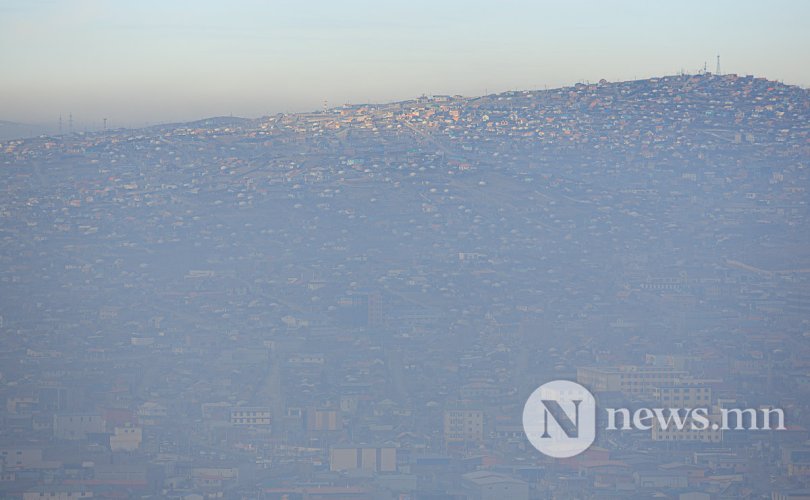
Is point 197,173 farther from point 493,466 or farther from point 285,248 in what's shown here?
point 493,466

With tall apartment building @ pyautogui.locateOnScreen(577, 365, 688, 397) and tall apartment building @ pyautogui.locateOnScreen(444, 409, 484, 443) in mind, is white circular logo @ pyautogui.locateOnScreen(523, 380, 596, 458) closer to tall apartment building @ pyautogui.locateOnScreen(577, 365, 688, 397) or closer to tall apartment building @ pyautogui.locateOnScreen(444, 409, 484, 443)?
tall apartment building @ pyautogui.locateOnScreen(577, 365, 688, 397)

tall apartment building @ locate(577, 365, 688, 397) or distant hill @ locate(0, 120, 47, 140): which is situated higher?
distant hill @ locate(0, 120, 47, 140)

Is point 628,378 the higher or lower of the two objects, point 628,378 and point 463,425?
the higher

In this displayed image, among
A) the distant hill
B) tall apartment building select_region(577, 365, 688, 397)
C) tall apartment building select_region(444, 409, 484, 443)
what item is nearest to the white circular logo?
tall apartment building select_region(577, 365, 688, 397)

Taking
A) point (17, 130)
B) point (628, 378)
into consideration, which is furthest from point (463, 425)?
point (17, 130)

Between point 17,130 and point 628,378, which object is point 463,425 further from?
point 17,130

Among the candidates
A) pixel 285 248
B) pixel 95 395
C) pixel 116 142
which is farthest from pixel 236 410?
pixel 116 142

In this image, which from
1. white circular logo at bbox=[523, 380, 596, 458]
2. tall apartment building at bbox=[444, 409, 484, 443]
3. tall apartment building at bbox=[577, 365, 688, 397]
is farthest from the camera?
tall apartment building at bbox=[577, 365, 688, 397]

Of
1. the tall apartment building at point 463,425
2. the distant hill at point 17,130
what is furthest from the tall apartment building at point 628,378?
the distant hill at point 17,130
